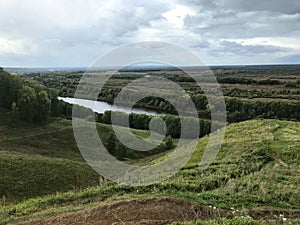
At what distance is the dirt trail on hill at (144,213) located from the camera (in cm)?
802

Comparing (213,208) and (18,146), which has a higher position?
(213,208)

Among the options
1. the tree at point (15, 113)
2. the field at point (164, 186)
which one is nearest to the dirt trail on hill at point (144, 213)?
the field at point (164, 186)

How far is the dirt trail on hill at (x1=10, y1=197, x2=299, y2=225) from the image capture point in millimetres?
8023

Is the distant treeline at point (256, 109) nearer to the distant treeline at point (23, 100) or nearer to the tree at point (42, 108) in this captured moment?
the tree at point (42, 108)

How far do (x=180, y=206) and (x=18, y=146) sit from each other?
33.8 metres

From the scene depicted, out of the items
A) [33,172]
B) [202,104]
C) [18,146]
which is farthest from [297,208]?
[202,104]

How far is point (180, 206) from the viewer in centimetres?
871

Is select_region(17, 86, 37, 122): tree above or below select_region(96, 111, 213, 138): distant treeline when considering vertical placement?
above

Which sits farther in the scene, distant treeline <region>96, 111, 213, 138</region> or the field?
distant treeline <region>96, 111, 213, 138</region>

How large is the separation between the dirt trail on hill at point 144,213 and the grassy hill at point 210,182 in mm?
677

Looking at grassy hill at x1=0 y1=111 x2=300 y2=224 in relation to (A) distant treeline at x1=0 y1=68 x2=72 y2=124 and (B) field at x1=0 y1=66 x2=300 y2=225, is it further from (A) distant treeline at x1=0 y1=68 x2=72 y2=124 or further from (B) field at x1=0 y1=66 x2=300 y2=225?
(A) distant treeline at x1=0 y1=68 x2=72 y2=124

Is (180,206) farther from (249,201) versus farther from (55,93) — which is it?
(55,93)

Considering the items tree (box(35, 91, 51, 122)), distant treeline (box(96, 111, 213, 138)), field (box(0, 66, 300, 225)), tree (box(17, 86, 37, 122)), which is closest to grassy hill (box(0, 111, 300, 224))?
field (box(0, 66, 300, 225))

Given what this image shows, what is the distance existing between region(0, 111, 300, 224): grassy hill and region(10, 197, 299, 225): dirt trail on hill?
68 cm
